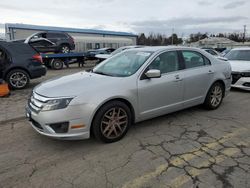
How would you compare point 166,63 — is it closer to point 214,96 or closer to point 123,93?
point 123,93

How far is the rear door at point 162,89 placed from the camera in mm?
3860

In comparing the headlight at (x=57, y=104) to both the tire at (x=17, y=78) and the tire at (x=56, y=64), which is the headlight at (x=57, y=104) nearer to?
the tire at (x=17, y=78)

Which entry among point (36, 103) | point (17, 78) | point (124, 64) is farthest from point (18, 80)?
point (124, 64)

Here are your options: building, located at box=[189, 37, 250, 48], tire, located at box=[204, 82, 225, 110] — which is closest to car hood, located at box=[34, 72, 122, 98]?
tire, located at box=[204, 82, 225, 110]

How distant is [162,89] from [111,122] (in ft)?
3.91

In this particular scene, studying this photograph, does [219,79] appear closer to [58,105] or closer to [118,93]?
[118,93]

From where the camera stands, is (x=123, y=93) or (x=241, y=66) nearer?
(x=123, y=93)

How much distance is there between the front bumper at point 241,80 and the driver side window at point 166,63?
3.83m

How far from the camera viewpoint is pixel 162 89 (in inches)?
160

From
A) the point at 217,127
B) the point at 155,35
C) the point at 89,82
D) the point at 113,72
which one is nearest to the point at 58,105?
the point at 89,82

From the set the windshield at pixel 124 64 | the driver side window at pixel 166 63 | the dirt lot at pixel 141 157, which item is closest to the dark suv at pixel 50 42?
the dirt lot at pixel 141 157

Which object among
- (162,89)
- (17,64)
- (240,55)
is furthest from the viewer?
(240,55)

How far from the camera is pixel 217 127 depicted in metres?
4.27

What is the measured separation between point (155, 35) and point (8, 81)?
303 feet
